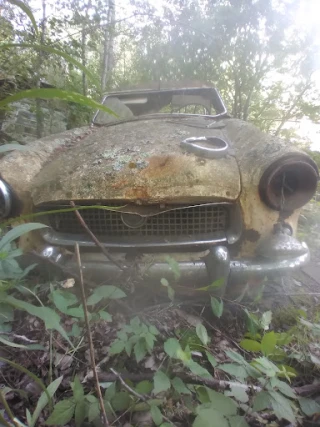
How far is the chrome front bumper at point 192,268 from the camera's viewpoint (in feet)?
5.01

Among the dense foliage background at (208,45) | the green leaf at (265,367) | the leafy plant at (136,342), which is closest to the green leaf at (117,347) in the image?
the leafy plant at (136,342)

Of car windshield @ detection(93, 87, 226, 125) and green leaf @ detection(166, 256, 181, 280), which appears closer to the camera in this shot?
green leaf @ detection(166, 256, 181, 280)

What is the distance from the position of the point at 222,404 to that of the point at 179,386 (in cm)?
15

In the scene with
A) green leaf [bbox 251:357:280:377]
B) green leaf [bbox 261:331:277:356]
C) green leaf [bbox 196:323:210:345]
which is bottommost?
green leaf [bbox 196:323:210:345]

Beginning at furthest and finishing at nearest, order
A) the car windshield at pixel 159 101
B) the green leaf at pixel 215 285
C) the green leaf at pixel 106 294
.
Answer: the car windshield at pixel 159 101
the green leaf at pixel 215 285
the green leaf at pixel 106 294

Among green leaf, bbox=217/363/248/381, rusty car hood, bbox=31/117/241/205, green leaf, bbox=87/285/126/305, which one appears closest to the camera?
green leaf, bbox=217/363/248/381

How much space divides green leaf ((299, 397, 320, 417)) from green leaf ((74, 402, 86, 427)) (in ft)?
2.26

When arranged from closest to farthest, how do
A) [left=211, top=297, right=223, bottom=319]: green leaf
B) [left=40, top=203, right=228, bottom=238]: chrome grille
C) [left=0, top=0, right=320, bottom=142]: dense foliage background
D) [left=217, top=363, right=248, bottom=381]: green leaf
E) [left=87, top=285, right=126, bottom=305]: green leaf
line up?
[left=217, top=363, right=248, bottom=381]: green leaf → [left=87, top=285, right=126, bottom=305]: green leaf → [left=211, top=297, right=223, bottom=319]: green leaf → [left=40, top=203, right=228, bottom=238]: chrome grille → [left=0, top=0, right=320, bottom=142]: dense foliage background

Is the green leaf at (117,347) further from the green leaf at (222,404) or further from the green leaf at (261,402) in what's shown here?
the green leaf at (261,402)

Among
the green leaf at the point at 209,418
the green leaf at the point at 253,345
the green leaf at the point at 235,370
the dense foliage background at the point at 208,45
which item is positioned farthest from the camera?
the dense foliage background at the point at 208,45

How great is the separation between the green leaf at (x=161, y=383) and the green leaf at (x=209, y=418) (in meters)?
0.12

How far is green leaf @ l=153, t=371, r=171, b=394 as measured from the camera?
913 mm

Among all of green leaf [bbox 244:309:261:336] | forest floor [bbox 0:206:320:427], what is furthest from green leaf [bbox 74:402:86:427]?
green leaf [bbox 244:309:261:336]

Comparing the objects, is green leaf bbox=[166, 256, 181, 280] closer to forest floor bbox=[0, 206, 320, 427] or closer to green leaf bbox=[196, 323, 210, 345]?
forest floor bbox=[0, 206, 320, 427]
